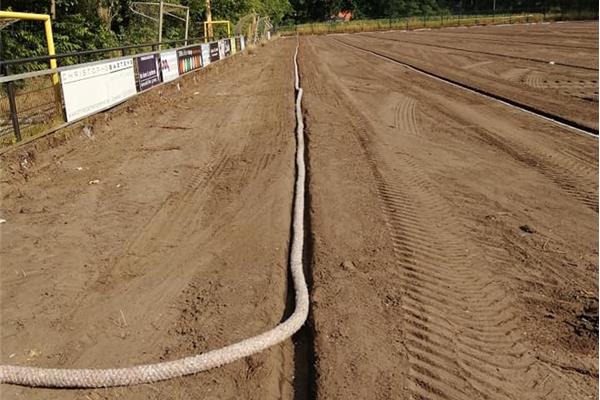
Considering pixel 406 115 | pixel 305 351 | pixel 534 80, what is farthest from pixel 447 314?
pixel 534 80

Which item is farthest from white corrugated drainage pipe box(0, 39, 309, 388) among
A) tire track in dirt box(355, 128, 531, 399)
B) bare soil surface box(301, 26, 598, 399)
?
tire track in dirt box(355, 128, 531, 399)

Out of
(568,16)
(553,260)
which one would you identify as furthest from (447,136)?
(568,16)

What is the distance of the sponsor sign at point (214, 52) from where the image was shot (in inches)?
1064

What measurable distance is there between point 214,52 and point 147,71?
41.2ft

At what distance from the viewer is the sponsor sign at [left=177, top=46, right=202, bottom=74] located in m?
20.1

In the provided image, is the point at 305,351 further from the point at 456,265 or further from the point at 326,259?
the point at 456,265

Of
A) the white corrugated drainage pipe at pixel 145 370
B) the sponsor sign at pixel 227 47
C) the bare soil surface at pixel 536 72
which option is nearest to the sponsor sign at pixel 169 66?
the bare soil surface at pixel 536 72

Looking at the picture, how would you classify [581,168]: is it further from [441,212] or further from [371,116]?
[371,116]

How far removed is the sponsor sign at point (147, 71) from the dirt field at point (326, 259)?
14.5 ft

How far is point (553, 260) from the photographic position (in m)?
5.14

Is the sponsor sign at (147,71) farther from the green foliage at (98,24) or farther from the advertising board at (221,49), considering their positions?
the advertising board at (221,49)

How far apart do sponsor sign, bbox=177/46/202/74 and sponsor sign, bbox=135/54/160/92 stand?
313 centimetres

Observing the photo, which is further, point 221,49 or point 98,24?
point 221,49

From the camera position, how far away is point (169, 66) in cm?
1838
